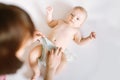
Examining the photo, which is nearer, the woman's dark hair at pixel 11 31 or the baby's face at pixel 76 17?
the woman's dark hair at pixel 11 31

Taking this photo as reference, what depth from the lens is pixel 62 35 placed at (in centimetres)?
99

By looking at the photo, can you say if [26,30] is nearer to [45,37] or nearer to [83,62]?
[45,37]

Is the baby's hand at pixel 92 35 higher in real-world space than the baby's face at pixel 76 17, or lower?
lower

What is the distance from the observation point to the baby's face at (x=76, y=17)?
981 millimetres

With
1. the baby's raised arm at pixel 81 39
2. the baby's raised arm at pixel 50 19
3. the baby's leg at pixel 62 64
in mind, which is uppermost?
the baby's raised arm at pixel 50 19

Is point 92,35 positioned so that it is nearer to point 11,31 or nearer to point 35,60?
point 35,60

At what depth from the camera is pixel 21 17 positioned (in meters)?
0.78

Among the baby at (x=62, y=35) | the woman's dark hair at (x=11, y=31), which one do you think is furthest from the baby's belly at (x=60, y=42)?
the woman's dark hair at (x=11, y=31)

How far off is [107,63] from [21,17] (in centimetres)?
36

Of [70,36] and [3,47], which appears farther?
[70,36]

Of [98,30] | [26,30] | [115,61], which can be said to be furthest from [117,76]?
[26,30]

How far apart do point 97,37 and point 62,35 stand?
12cm

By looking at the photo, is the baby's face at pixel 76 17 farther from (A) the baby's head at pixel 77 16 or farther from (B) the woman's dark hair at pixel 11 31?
(B) the woman's dark hair at pixel 11 31

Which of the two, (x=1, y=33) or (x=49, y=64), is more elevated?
(x=1, y=33)
